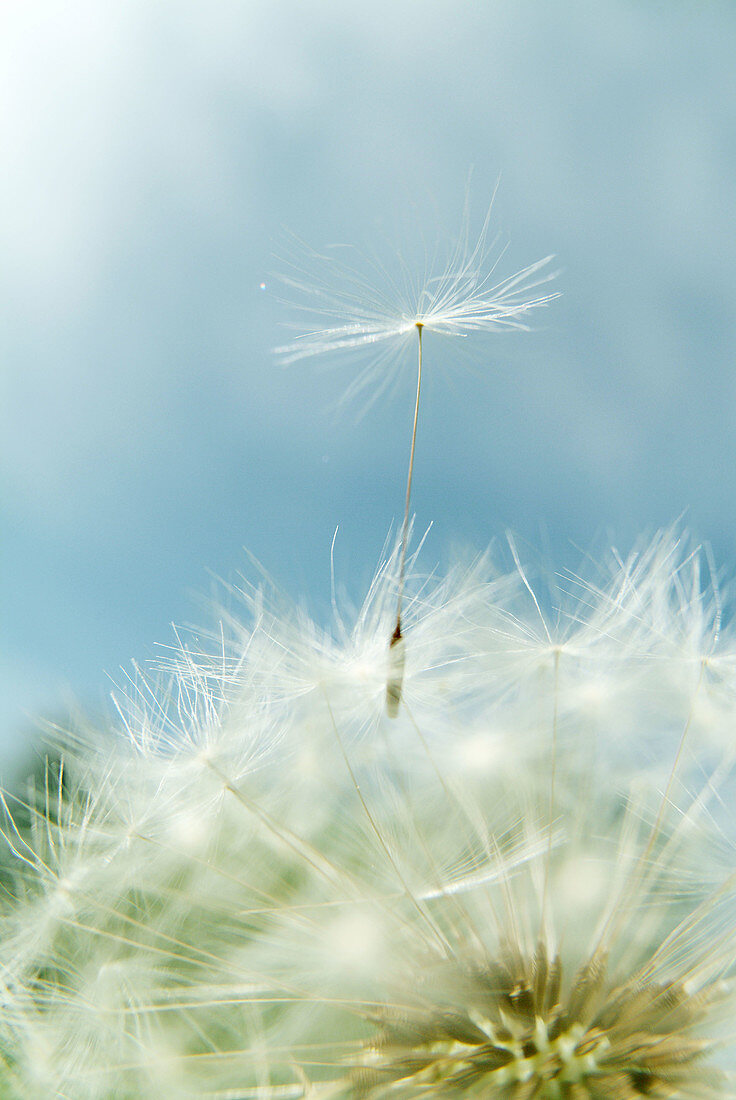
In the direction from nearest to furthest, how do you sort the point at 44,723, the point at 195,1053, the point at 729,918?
the point at 729,918, the point at 195,1053, the point at 44,723

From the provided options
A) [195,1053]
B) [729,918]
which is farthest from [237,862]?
[729,918]

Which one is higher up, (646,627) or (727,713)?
(646,627)

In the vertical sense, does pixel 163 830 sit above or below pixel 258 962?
above

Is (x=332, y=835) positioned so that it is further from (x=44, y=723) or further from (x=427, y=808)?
(x=44, y=723)

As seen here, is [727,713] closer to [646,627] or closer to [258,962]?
[646,627]

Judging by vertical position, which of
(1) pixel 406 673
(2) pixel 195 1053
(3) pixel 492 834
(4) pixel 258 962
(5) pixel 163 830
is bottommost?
(2) pixel 195 1053

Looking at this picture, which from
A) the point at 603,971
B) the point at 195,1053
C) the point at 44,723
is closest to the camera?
the point at 603,971

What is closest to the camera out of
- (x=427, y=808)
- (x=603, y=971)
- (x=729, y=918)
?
(x=603, y=971)

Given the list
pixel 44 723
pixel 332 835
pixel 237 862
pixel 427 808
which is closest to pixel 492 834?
pixel 427 808

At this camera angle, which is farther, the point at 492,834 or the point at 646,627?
the point at 646,627
